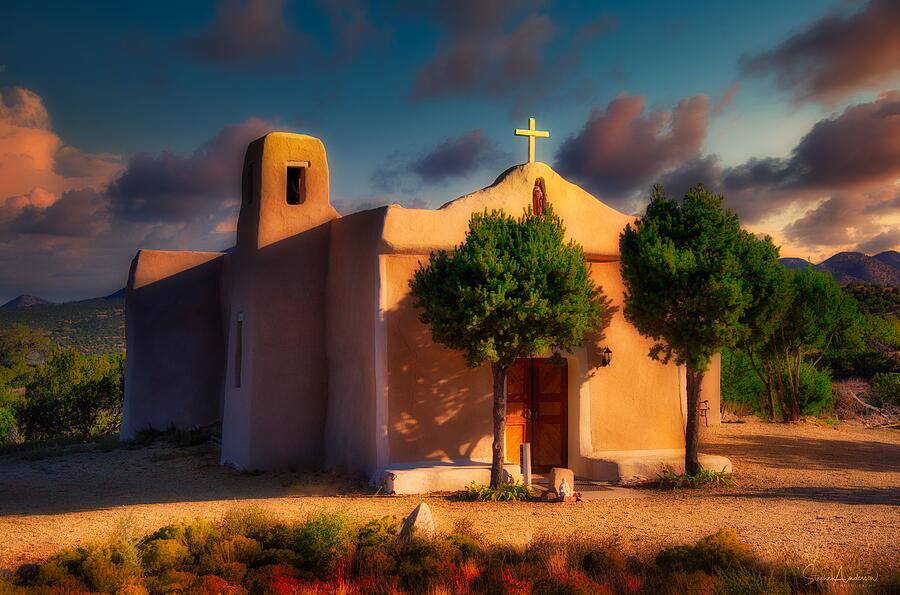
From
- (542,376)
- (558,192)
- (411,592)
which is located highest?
(558,192)

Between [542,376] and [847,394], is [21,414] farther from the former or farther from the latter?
[847,394]

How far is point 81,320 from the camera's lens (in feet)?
197

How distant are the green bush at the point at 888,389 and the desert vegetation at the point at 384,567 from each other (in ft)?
66.9

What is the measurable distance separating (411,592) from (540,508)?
4159 mm

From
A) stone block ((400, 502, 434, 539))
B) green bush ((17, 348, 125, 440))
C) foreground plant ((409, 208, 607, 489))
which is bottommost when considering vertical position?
stone block ((400, 502, 434, 539))

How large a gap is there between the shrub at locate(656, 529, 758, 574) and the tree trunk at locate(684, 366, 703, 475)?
4.96 m

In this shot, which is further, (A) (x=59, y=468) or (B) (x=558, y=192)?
(A) (x=59, y=468)

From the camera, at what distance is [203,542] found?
7.96 metres

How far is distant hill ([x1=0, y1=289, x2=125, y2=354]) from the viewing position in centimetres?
5397

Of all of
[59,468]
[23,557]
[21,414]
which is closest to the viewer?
[23,557]

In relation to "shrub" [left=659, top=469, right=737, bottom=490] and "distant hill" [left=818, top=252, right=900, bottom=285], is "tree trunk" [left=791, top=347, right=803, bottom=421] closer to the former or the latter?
"shrub" [left=659, top=469, right=737, bottom=490]

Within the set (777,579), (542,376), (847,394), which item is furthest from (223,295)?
(847,394)

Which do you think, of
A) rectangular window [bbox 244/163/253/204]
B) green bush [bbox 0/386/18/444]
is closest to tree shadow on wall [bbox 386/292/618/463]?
rectangular window [bbox 244/163/253/204]

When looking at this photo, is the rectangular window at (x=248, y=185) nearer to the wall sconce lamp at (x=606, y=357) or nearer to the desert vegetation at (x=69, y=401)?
the wall sconce lamp at (x=606, y=357)
